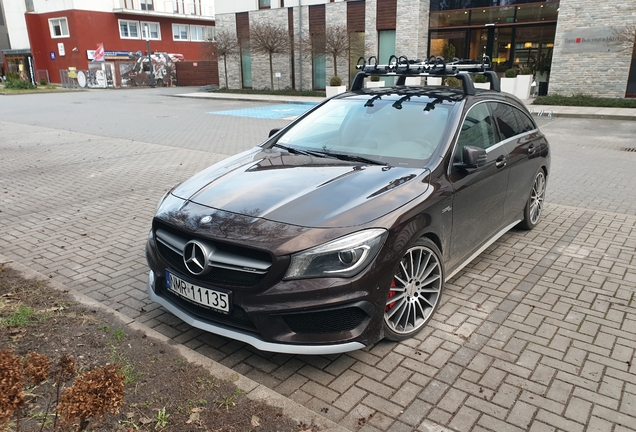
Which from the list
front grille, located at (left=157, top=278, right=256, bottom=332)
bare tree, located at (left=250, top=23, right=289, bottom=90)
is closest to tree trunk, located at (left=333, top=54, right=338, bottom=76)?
bare tree, located at (left=250, top=23, right=289, bottom=90)

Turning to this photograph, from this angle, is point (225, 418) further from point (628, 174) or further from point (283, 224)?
point (628, 174)

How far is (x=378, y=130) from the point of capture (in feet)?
14.8

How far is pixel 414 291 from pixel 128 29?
52.4 metres

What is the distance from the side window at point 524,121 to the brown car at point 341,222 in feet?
2.02

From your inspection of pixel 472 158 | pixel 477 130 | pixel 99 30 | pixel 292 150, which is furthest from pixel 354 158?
pixel 99 30

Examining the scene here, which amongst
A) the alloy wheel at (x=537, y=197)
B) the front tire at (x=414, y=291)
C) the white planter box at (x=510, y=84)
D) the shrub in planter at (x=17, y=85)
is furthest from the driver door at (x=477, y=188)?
the shrub in planter at (x=17, y=85)

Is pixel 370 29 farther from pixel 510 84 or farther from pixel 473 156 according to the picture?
pixel 473 156

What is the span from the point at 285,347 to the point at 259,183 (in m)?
1.32

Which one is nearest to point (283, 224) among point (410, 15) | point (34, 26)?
point (410, 15)

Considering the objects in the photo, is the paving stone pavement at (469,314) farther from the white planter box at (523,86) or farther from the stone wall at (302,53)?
the stone wall at (302,53)

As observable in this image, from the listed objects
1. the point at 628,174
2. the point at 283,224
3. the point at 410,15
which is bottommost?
the point at 628,174

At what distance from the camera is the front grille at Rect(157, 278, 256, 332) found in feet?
10.5

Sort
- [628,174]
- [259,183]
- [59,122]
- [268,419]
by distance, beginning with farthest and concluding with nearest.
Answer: [59,122] < [628,174] < [259,183] < [268,419]

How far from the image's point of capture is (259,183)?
386cm
